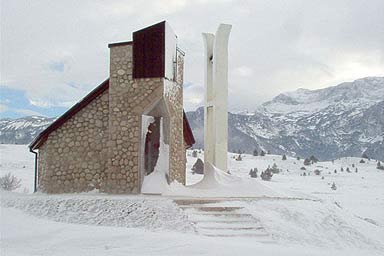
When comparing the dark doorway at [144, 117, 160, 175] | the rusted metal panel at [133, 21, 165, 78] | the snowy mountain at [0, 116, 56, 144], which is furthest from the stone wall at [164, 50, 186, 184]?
the snowy mountain at [0, 116, 56, 144]

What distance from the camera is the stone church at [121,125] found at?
1284cm

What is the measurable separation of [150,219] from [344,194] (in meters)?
16.2

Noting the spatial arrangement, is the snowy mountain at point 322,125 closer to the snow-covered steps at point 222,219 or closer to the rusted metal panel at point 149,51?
the rusted metal panel at point 149,51

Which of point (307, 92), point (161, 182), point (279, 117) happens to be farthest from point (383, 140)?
point (161, 182)

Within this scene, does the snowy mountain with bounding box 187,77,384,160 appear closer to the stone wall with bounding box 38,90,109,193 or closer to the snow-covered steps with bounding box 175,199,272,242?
the stone wall with bounding box 38,90,109,193

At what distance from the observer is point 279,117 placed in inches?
3669

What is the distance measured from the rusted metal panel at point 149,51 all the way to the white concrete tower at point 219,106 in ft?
9.06

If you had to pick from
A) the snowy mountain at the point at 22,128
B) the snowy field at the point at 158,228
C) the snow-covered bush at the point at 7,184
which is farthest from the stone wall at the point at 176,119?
the snowy mountain at the point at 22,128

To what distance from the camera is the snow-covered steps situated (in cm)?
893

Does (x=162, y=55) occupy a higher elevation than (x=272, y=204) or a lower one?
higher

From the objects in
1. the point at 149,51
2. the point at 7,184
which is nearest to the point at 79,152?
the point at 149,51

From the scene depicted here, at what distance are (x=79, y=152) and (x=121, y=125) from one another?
1.68 m

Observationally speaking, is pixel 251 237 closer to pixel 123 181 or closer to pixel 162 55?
pixel 123 181

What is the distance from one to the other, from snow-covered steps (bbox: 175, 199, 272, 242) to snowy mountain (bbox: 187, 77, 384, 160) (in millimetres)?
35694
